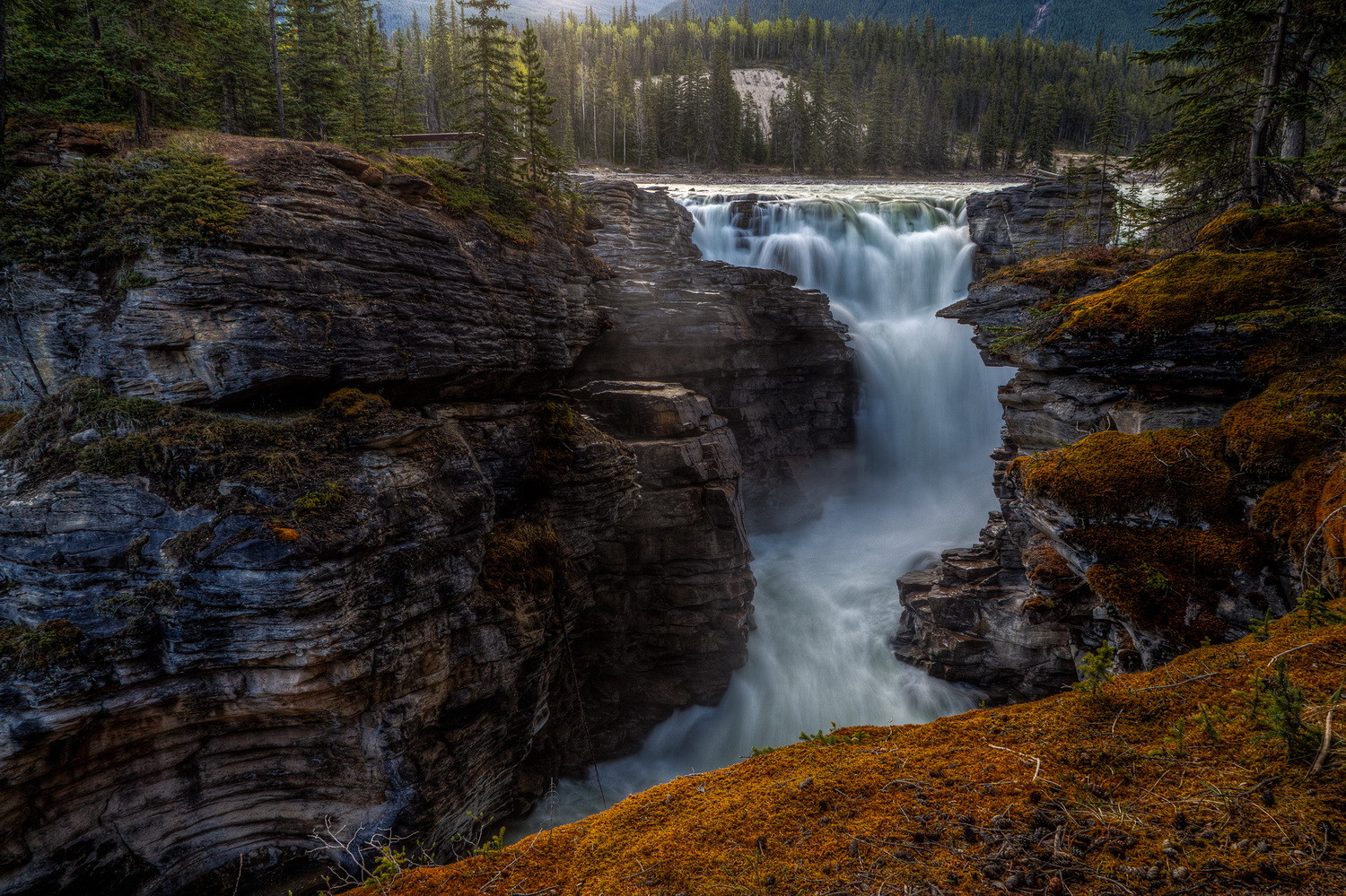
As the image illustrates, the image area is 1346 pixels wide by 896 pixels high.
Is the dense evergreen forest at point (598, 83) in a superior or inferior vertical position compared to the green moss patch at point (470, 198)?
superior

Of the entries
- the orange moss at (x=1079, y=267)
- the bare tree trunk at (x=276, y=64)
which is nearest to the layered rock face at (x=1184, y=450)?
the orange moss at (x=1079, y=267)

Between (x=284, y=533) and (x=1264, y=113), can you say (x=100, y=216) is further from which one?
(x=1264, y=113)

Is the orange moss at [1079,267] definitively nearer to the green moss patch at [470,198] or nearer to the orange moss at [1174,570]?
the orange moss at [1174,570]

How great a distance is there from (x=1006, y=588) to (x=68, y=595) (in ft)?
66.8

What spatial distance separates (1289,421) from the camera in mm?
6664

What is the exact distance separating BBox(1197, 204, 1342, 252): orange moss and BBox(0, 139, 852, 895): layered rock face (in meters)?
14.2

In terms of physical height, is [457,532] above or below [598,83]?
below

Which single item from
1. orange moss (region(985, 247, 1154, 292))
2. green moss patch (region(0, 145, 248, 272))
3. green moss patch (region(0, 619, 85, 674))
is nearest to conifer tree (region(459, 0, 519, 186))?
green moss patch (region(0, 145, 248, 272))

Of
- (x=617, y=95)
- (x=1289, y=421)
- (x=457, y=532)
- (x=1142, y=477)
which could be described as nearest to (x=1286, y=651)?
(x=1142, y=477)

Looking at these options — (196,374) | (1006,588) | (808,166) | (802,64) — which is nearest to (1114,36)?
(802,64)

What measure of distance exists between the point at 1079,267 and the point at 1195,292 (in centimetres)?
459

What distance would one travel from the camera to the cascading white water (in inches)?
640

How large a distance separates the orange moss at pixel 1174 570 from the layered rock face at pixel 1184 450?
2 centimetres

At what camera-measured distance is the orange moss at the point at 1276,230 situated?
864 cm
